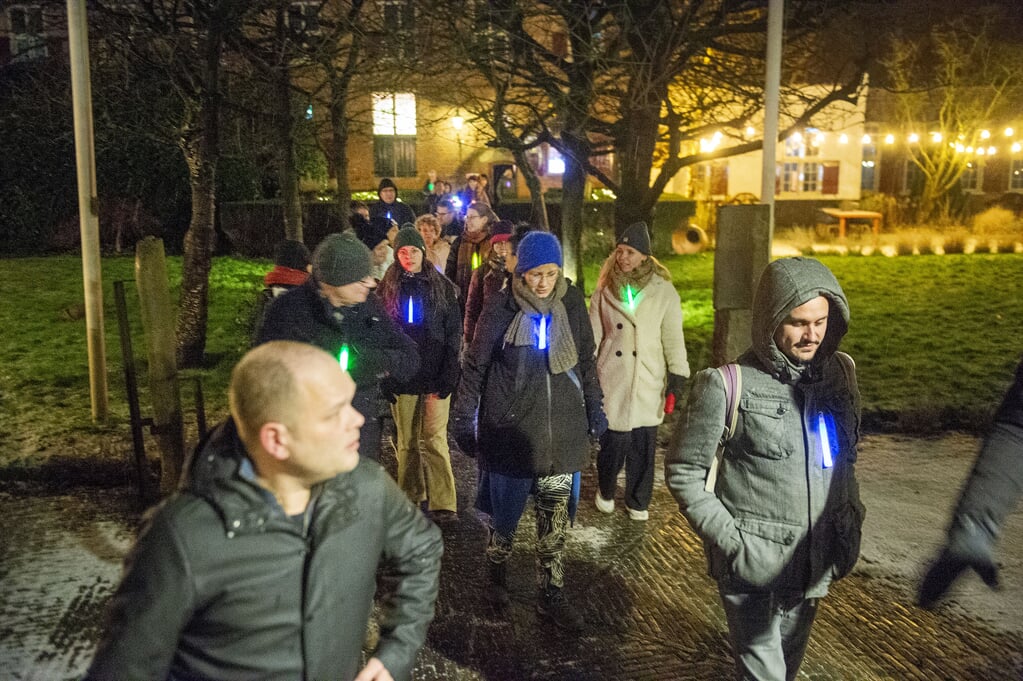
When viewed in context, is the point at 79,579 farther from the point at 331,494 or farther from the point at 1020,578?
the point at 1020,578

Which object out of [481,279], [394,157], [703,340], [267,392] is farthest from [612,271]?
[394,157]

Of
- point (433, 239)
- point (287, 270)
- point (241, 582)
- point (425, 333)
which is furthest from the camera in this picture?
point (433, 239)

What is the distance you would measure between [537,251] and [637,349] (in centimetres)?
154

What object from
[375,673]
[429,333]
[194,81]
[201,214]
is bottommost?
[375,673]

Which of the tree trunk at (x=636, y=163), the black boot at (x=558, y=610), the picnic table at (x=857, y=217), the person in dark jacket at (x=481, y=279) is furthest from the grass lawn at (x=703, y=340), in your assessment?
the picnic table at (x=857, y=217)

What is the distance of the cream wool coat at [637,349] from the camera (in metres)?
5.95

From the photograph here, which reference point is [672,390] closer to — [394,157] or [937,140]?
[394,157]

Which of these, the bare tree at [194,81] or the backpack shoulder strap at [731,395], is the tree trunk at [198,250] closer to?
the bare tree at [194,81]

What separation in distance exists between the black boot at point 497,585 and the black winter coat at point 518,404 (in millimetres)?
576

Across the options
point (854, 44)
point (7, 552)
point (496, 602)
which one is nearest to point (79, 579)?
point (7, 552)

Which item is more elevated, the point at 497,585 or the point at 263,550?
the point at 263,550

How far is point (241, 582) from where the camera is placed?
201 centimetres

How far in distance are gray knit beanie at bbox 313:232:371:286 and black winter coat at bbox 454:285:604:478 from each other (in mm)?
846

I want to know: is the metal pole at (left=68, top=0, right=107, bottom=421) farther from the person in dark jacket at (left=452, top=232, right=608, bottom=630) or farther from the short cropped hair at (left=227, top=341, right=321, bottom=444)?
the short cropped hair at (left=227, top=341, right=321, bottom=444)
